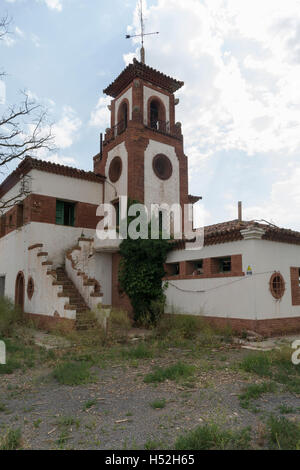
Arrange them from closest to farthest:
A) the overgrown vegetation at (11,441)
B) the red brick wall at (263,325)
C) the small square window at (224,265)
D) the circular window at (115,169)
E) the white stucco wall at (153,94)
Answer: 1. the overgrown vegetation at (11,441)
2. the red brick wall at (263,325)
3. the small square window at (224,265)
4. the circular window at (115,169)
5. the white stucco wall at (153,94)

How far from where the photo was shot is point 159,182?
1662 centimetres

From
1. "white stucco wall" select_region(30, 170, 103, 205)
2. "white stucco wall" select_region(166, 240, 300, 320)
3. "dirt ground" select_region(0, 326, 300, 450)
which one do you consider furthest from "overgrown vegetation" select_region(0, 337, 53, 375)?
"white stucco wall" select_region(30, 170, 103, 205)

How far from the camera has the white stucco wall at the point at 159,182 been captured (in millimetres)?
16141

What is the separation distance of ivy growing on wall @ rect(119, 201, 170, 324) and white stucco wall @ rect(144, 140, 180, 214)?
8.66 feet

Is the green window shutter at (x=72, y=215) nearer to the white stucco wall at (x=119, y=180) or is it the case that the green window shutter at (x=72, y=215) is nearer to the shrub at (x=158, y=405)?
the white stucco wall at (x=119, y=180)

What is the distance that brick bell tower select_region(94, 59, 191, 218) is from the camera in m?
16.0

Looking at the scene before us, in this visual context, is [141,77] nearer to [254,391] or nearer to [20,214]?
[20,214]

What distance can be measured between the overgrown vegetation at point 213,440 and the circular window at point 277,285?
780 cm

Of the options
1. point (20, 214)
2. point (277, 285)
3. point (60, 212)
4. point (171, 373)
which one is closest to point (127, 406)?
point (171, 373)

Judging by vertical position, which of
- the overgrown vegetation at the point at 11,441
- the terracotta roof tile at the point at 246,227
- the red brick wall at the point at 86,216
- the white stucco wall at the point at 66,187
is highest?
the white stucco wall at the point at 66,187

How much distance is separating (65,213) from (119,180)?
315cm

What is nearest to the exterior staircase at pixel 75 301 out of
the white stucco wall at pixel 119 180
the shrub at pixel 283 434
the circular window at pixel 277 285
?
the white stucco wall at pixel 119 180

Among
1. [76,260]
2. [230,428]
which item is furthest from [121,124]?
[230,428]
